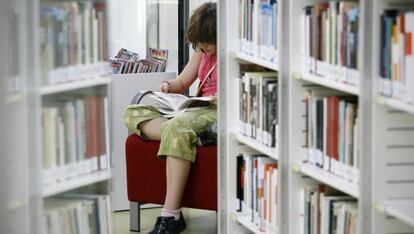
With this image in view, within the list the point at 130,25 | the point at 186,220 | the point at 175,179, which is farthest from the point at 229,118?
the point at 130,25

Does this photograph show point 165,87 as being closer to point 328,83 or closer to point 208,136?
point 208,136

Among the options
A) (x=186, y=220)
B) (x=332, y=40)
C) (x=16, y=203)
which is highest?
(x=332, y=40)

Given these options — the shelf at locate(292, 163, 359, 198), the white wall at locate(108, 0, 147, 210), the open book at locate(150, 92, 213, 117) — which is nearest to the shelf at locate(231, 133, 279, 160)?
the shelf at locate(292, 163, 359, 198)

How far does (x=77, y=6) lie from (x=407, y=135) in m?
1.13

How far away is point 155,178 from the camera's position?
553 centimetres

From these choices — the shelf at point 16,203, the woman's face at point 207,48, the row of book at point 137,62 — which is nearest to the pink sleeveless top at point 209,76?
the woman's face at point 207,48

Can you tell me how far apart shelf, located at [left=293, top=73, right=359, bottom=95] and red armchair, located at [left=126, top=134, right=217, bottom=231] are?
159 centimetres

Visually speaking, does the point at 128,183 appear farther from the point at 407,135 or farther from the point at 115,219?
the point at 407,135

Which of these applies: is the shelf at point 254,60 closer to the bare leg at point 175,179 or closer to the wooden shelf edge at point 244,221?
the wooden shelf edge at point 244,221

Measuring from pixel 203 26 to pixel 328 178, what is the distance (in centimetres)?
189

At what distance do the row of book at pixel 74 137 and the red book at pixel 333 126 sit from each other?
2.90 feet

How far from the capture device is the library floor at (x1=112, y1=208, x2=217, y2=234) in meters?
5.73

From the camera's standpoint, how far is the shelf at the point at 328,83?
132 inches

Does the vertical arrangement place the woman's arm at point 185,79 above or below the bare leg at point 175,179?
above
